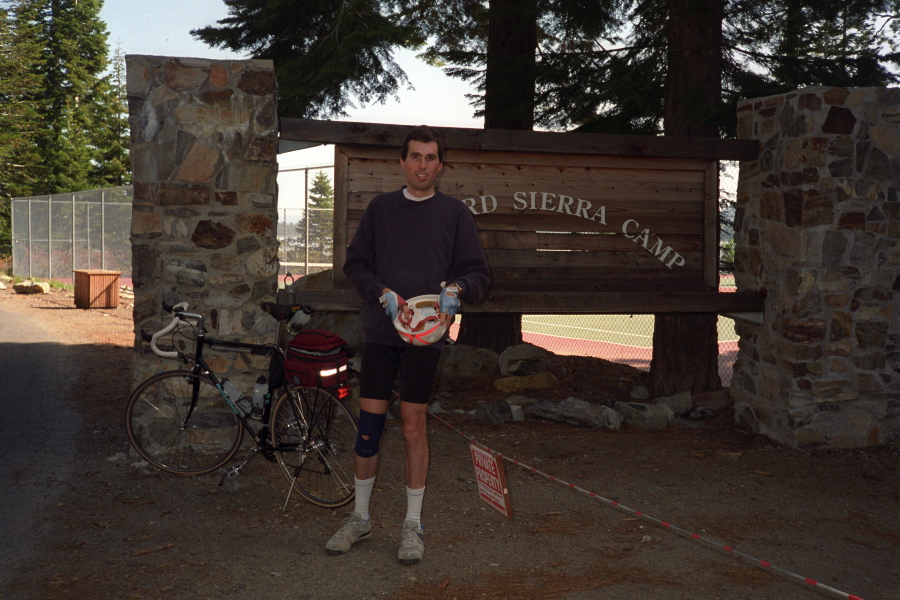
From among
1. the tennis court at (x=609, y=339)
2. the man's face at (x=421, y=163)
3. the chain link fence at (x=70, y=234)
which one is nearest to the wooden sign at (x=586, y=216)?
the man's face at (x=421, y=163)

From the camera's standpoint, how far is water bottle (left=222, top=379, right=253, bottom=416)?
5.23 m

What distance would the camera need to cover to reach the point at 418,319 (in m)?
3.83

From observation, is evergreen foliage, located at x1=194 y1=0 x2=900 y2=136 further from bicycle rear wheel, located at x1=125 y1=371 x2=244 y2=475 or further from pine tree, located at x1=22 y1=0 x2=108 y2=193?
pine tree, located at x1=22 y1=0 x2=108 y2=193

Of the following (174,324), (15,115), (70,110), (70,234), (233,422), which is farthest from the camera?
(70,110)

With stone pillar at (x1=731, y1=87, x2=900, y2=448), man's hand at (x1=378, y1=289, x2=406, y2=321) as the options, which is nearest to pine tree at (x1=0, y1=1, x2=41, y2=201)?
stone pillar at (x1=731, y1=87, x2=900, y2=448)

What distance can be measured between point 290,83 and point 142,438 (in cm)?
609

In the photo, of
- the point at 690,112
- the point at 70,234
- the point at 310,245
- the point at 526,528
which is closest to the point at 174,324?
the point at 526,528

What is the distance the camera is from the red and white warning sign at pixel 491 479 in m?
4.56

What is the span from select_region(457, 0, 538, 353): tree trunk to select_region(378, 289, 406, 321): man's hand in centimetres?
524

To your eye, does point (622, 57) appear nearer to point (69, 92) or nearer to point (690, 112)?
point (690, 112)

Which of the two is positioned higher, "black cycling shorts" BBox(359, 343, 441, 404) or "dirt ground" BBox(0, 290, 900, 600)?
"black cycling shorts" BBox(359, 343, 441, 404)

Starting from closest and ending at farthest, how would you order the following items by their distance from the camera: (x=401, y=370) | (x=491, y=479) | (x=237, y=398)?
(x=401, y=370)
(x=491, y=479)
(x=237, y=398)

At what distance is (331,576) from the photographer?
3.85 m

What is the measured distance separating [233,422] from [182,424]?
0.36 meters
